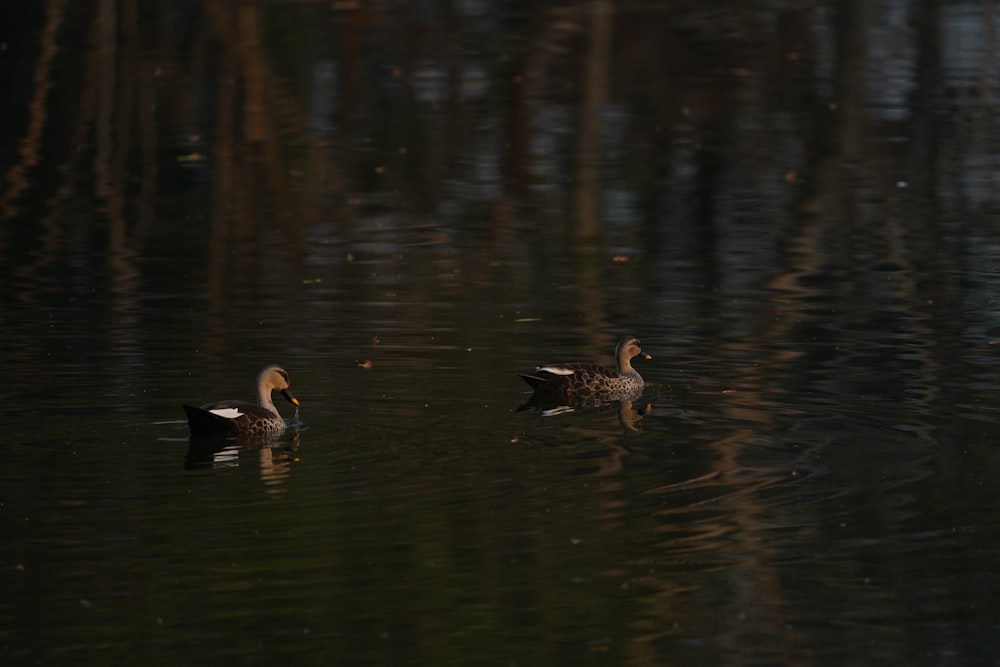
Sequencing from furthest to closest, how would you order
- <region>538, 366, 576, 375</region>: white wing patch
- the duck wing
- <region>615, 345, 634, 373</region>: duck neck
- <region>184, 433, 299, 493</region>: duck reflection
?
<region>615, 345, 634, 373</region>: duck neck < <region>538, 366, 576, 375</region>: white wing patch < the duck wing < <region>184, 433, 299, 493</region>: duck reflection

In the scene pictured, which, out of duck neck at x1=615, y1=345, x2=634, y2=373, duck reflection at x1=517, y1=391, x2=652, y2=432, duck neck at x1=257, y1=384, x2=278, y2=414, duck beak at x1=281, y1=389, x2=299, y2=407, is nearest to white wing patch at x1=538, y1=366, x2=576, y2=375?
duck reflection at x1=517, y1=391, x2=652, y2=432

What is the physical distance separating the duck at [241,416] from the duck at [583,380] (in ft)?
5.83

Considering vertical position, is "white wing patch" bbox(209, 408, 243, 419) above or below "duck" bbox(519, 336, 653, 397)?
above

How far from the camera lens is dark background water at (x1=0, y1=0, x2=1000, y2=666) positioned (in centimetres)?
1005

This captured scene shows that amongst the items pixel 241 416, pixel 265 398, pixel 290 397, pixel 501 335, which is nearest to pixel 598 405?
pixel 501 335

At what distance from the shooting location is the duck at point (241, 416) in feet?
44.8

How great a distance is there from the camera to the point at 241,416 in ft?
45.6

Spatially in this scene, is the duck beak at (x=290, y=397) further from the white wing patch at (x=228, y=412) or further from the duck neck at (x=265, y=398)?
the white wing patch at (x=228, y=412)

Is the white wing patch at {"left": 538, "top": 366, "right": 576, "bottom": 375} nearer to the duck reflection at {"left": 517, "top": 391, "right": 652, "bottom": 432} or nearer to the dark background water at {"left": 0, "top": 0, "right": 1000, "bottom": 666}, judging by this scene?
the duck reflection at {"left": 517, "top": 391, "right": 652, "bottom": 432}

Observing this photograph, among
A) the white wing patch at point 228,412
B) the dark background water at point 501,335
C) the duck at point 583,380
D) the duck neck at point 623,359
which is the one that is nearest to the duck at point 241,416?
the white wing patch at point 228,412

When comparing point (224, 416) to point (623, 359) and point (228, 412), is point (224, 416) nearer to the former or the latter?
point (228, 412)

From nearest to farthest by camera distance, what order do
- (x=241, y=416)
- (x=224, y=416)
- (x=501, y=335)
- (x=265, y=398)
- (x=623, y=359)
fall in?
(x=224, y=416) < (x=241, y=416) < (x=265, y=398) < (x=623, y=359) < (x=501, y=335)

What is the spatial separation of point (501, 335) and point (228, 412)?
12.8 feet

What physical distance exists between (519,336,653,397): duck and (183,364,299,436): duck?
69.9 inches
